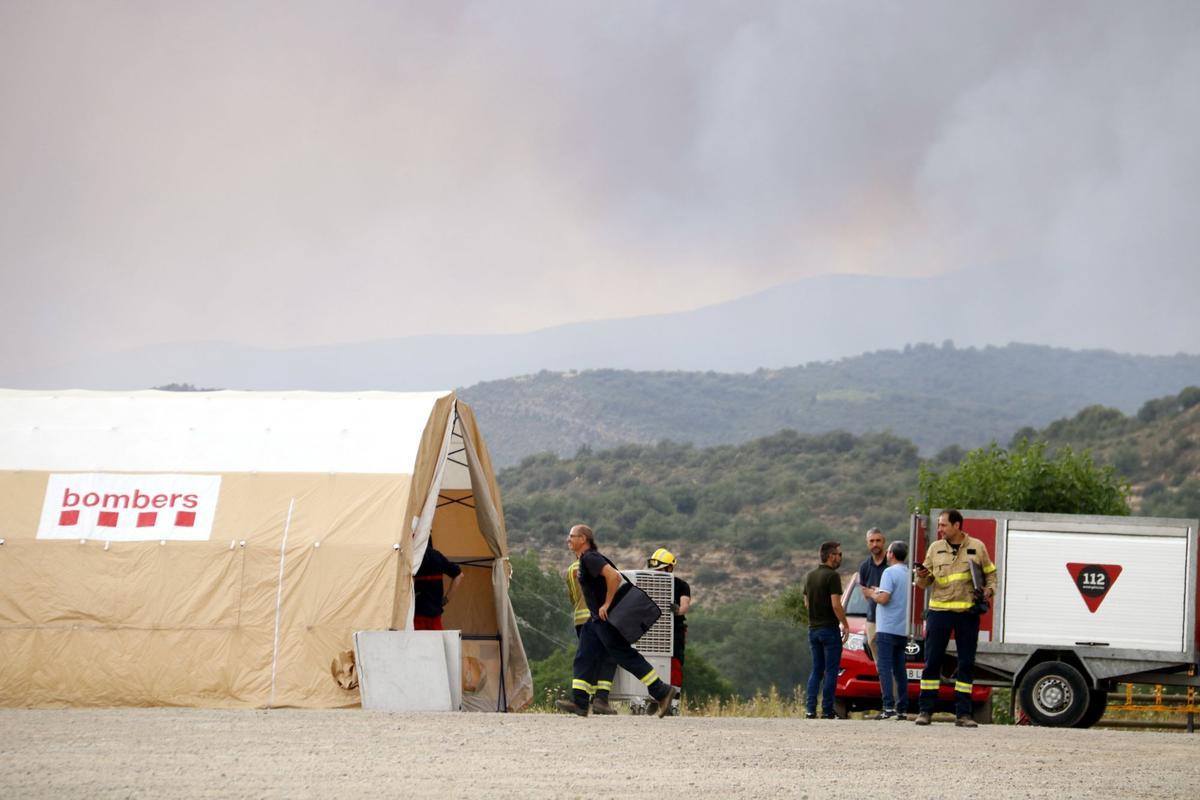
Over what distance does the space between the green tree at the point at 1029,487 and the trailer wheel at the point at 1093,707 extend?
17.7 m

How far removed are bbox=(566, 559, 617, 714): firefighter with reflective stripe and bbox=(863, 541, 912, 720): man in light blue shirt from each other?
8.48ft

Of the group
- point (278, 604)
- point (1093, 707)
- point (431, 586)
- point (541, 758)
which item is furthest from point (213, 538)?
point (1093, 707)

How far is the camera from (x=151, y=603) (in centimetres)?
1537

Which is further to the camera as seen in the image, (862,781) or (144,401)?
(144,401)

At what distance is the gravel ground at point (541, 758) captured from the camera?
9.16m

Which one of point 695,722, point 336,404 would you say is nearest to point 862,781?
point 695,722

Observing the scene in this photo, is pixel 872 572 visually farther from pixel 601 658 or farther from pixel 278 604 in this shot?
pixel 278 604

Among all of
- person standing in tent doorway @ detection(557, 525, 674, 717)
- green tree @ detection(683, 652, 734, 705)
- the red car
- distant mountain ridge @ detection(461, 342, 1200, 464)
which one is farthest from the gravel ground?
distant mountain ridge @ detection(461, 342, 1200, 464)

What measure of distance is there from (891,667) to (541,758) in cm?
601

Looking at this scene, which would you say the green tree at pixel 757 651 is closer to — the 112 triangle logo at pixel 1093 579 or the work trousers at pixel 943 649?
the 112 triangle logo at pixel 1093 579

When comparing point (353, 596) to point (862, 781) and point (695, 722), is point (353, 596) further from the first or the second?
point (862, 781)

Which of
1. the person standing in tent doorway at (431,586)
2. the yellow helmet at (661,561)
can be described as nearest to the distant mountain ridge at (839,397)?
the person standing in tent doorway at (431,586)

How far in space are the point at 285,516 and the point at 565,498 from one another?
5098 cm

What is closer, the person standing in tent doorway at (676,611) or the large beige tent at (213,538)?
the large beige tent at (213,538)
